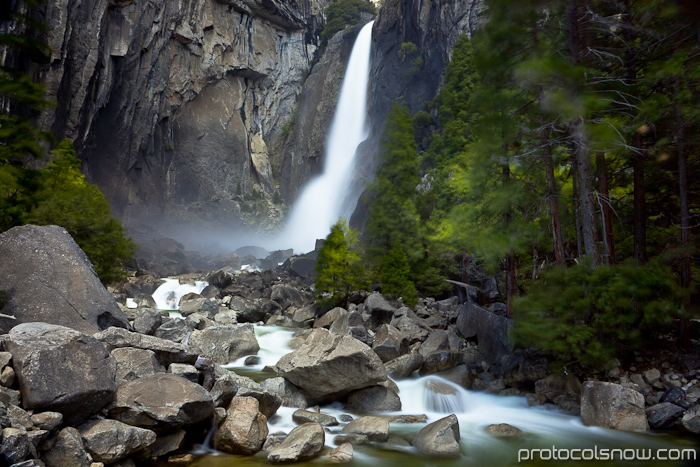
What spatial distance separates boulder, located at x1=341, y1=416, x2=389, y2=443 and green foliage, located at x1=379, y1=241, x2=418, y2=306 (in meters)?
12.1

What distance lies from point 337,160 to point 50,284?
61712 millimetres

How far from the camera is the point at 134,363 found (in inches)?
295

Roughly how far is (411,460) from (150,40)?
56.3 metres

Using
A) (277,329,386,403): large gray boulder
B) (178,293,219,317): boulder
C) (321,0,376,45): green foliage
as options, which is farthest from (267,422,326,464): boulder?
(321,0,376,45): green foliage

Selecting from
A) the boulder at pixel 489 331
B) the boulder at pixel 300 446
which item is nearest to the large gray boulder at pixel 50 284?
the boulder at pixel 300 446

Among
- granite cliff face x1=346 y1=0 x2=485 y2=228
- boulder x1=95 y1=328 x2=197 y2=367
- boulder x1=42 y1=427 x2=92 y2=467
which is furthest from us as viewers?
granite cliff face x1=346 y1=0 x2=485 y2=228

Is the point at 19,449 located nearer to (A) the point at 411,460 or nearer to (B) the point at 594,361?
(A) the point at 411,460

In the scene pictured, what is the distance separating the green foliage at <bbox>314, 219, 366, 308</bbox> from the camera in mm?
21438

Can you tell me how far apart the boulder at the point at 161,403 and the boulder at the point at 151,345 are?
1203 mm

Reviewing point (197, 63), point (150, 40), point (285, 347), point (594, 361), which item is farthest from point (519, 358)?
point (197, 63)

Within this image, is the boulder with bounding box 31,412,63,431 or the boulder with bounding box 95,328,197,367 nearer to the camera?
the boulder with bounding box 31,412,63,431

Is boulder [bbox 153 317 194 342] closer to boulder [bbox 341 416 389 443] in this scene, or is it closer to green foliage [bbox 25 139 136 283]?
boulder [bbox 341 416 389 443]

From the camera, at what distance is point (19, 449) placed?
4.79 metres

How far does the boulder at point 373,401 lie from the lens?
967 cm
